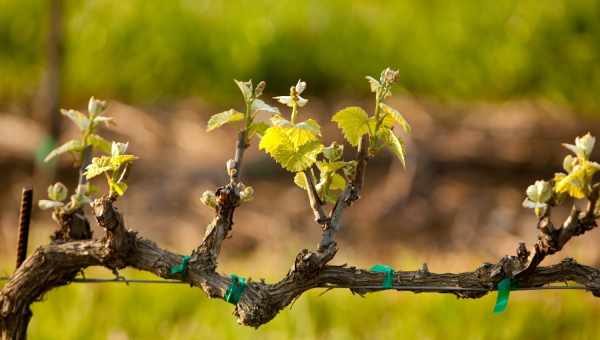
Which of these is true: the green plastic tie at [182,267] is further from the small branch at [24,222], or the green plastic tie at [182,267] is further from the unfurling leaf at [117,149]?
the small branch at [24,222]

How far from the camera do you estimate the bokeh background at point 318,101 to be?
4.01 metres

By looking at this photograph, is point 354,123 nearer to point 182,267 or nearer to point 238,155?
point 238,155

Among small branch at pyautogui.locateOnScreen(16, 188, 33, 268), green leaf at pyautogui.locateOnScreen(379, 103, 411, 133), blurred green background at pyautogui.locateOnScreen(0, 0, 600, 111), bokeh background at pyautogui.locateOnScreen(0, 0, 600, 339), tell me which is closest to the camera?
green leaf at pyautogui.locateOnScreen(379, 103, 411, 133)

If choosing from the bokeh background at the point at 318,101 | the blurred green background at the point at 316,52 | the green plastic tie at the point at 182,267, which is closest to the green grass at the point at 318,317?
the bokeh background at the point at 318,101

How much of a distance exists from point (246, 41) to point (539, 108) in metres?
1.59

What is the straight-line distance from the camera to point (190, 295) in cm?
295

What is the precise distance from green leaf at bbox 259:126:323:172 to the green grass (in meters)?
1.30

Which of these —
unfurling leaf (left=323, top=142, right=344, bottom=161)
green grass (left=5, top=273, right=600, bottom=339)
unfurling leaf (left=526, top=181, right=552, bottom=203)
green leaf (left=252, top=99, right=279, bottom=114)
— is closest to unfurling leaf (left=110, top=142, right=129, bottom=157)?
green leaf (left=252, top=99, right=279, bottom=114)

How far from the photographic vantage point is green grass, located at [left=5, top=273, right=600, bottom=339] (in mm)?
2666

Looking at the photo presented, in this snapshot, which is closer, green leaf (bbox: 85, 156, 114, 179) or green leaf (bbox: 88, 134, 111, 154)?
green leaf (bbox: 85, 156, 114, 179)

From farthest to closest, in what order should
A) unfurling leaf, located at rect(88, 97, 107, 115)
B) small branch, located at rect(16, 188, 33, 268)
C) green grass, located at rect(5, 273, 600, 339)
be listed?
green grass, located at rect(5, 273, 600, 339) < small branch, located at rect(16, 188, 33, 268) < unfurling leaf, located at rect(88, 97, 107, 115)

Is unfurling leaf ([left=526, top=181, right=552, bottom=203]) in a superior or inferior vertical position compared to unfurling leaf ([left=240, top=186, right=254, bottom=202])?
inferior

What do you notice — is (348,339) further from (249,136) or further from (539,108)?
(539,108)

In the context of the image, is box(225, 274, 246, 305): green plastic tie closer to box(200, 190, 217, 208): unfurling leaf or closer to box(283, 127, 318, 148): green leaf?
box(200, 190, 217, 208): unfurling leaf
